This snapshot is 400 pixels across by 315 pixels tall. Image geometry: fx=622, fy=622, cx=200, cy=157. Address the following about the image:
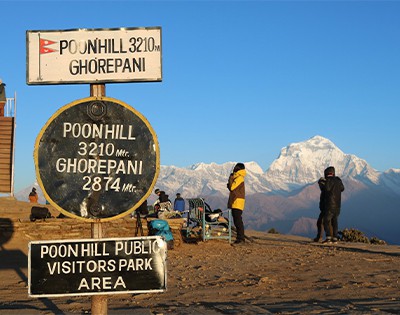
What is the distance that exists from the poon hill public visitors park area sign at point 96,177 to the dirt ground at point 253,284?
3.01 meters

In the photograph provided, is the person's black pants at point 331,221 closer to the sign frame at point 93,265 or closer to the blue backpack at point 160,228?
the blue backpack at point 160,228

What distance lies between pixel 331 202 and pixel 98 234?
43.4 feet

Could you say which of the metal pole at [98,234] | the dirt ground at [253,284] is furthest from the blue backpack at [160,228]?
the metal pole at [98,234]

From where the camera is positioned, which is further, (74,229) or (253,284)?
(74,229)

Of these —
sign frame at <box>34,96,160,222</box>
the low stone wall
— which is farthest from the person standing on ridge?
sign frame at <box>34,96,160,222</box>

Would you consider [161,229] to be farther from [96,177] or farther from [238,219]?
[96,177]

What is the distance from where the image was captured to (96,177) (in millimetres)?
3732

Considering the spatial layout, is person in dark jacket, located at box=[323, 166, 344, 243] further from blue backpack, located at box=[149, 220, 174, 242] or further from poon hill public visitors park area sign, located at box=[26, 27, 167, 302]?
poon hill public visitors park area sign, located at box=[26, 27, 167, 302]

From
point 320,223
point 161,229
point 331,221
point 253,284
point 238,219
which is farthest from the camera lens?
point 320,223

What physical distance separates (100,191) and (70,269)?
492 millimetres

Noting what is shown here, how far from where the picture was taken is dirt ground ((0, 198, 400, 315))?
707cm

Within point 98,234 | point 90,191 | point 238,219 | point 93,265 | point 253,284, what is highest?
point 90,191

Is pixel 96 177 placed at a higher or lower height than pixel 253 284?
higher

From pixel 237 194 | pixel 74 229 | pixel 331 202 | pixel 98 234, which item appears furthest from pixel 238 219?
pixel 98 234
